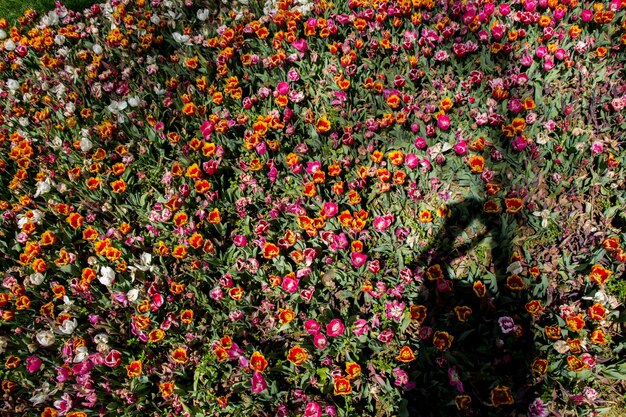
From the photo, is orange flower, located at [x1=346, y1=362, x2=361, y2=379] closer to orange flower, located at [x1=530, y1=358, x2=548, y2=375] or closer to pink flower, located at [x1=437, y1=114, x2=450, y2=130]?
orange flower, located at [x1=530, y1=358, x2=548, y2=375]

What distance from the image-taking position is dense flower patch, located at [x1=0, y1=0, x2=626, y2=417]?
243cm

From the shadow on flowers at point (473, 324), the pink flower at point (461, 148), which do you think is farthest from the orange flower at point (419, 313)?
the pink flower at point (461, 148)

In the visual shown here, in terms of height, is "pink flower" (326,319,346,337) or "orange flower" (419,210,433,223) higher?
"orange flower" (419,210,433,223)

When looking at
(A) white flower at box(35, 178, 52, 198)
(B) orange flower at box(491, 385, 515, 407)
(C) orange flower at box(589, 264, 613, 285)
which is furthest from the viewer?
(A) white flower at box(35, 178, 52, 198)

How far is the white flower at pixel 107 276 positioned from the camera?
2.82m

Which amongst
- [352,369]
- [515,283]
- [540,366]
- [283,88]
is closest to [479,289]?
[515,283]

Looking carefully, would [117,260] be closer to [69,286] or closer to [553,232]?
[69,286]

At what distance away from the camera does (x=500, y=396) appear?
84.2 inches

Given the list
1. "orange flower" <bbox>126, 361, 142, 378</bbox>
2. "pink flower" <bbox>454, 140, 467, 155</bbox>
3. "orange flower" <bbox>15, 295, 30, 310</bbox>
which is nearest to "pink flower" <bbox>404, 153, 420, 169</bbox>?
"pink flower" <bbox>454, 140, 467, 155</bbox>

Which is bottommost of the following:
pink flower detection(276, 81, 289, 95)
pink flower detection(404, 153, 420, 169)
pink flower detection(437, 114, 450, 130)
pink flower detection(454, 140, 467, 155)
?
pink flower detection(404, 153, 420, 169)

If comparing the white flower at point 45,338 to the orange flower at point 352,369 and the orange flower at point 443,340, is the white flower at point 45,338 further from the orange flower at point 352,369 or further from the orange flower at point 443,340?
the orange flower at point 443,340

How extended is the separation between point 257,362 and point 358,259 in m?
0.87

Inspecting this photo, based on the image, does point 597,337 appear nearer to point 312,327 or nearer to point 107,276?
point 312,327

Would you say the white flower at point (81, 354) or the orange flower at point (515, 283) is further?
the white flower at point (81, 354)
